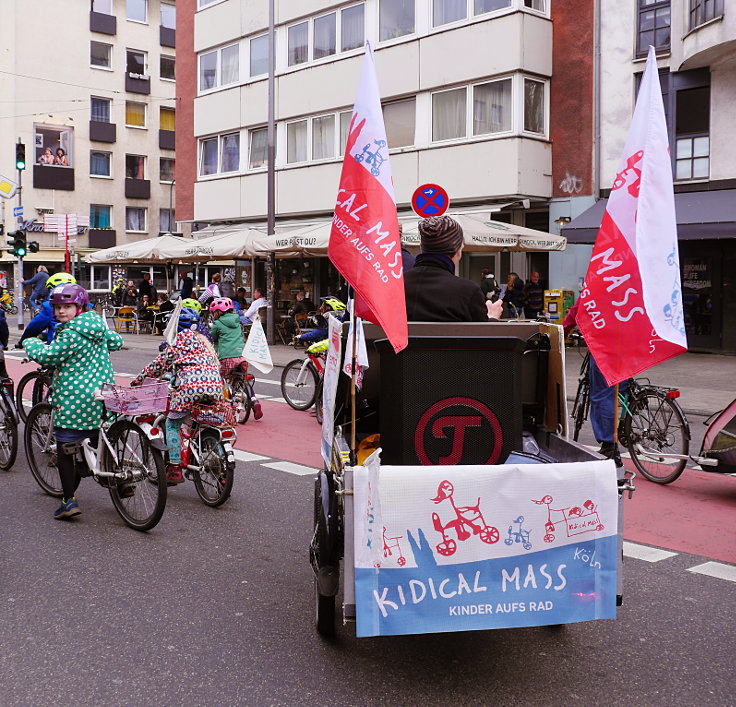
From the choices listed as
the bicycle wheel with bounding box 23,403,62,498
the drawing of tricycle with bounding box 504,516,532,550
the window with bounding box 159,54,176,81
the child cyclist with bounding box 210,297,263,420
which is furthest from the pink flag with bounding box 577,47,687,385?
the window with bounding box 159,54,176,81

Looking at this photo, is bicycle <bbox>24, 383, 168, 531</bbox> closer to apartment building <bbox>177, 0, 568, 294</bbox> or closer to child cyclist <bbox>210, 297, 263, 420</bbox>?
child cyclist <bbox>210, 297, 263, 420</bbox>

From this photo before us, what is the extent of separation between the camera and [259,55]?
30.0m

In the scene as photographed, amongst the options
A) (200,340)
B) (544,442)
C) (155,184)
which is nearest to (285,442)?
(200,340)

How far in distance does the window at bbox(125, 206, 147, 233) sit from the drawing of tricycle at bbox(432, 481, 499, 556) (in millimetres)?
53697

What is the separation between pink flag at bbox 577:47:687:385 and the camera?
405cm

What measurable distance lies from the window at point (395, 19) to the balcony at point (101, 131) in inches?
1267

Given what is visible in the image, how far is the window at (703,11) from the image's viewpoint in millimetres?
18656

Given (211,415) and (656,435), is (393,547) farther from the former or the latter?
(656,435)

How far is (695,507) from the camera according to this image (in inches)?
277

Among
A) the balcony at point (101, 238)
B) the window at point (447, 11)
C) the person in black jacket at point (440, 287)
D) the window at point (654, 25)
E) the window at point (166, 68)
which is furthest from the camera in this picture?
the window at point (166, 68)

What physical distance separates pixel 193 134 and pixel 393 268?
101 ft

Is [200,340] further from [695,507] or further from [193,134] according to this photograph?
[193,134]

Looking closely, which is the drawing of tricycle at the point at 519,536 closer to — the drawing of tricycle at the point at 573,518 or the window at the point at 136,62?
the drawing of tricycle at the point at 573,518

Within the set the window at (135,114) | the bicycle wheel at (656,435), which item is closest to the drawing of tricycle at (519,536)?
the bicycle wheel at (656,435)
